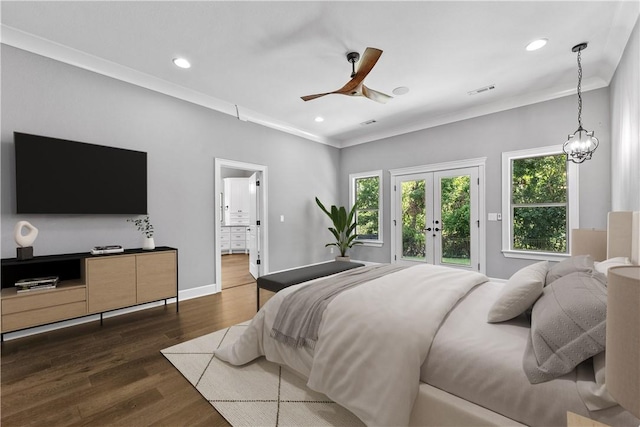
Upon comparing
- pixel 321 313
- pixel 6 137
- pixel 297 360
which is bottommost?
pixel 297 360

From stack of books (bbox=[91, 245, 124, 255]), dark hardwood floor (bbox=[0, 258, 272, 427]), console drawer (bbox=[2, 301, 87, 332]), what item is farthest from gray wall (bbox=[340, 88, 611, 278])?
console drawer (bbox=[2, 301, 87, 332])

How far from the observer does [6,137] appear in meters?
2.55

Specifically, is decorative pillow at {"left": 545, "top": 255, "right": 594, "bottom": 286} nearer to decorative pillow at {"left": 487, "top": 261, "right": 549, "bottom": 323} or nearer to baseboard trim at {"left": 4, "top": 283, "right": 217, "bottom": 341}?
decorative pillow at {"left": 487, "top": 261, "right": 549, "bottom": 323}

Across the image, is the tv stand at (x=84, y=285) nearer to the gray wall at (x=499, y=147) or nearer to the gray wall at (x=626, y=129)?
the gray wall at (x=499, y=147)

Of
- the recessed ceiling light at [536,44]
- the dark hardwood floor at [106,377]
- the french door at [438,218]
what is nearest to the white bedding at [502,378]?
the dark hardwood floor at [106,377]

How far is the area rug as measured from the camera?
155 centimetres

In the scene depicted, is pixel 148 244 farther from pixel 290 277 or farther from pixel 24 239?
pixel 290 277

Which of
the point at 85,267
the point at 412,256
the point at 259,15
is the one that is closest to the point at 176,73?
the point at 259,15

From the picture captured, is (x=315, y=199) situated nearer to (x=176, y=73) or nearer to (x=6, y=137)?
(x=176, y=73)

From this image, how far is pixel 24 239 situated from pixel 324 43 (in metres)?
3.27

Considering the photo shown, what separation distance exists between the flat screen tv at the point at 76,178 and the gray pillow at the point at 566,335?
12.2ft

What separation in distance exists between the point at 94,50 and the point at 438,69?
3681 millimetres

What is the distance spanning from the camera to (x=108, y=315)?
3.06 meters

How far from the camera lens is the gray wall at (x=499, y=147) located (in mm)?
3414
